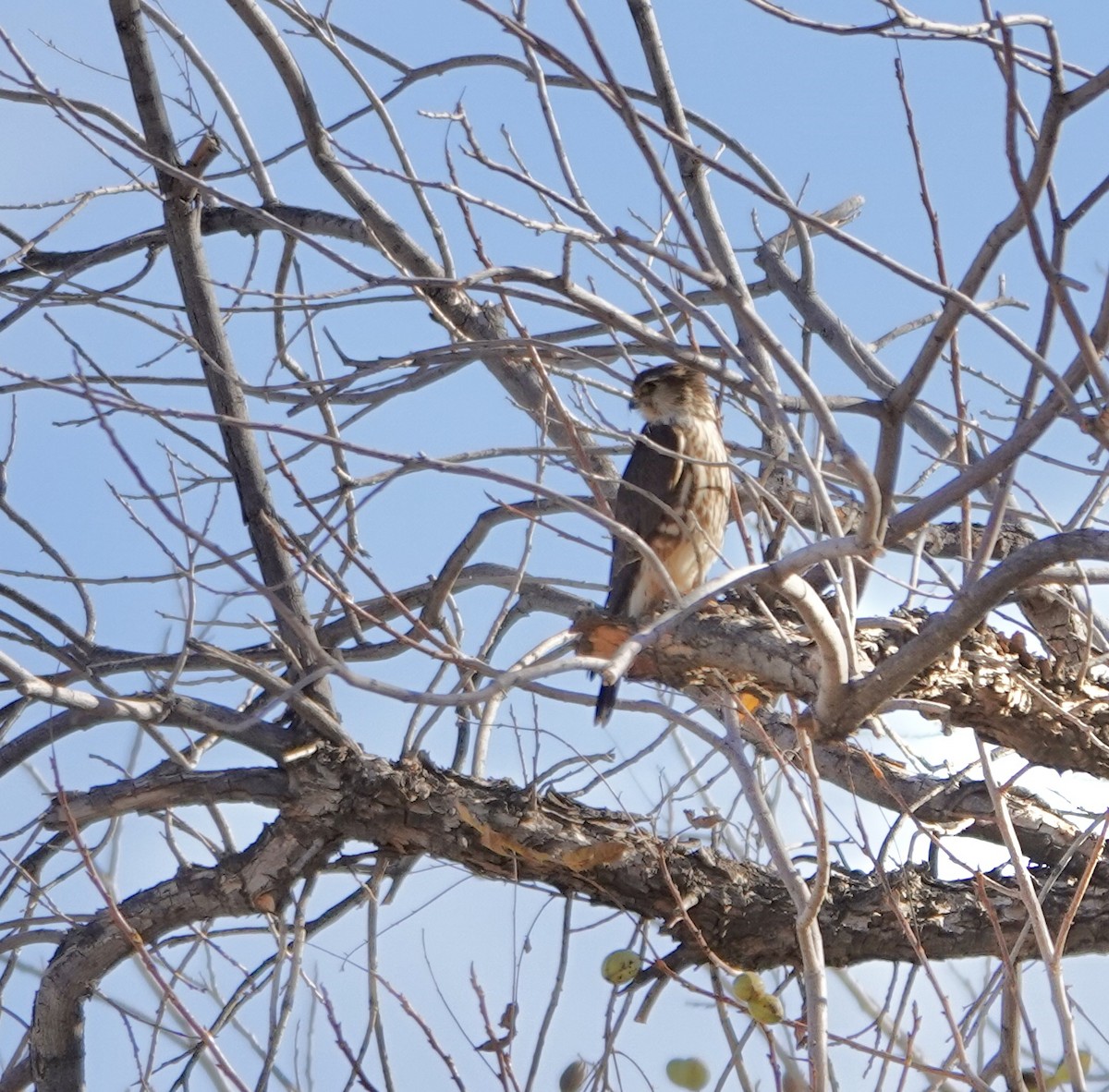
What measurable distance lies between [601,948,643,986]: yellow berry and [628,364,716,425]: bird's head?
288 centimetres

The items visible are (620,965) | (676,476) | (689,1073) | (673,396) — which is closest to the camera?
(689,1073)

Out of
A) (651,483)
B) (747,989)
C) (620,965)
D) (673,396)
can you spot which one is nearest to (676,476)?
(651,483)

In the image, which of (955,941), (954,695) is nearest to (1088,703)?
(954,695)

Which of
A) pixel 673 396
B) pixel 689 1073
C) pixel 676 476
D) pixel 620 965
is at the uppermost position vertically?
pixel 673 396

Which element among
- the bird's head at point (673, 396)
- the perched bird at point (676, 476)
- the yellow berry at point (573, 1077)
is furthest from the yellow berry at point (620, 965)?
the bird's head at point (673, 396)

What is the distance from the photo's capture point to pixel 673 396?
5645 millimetres

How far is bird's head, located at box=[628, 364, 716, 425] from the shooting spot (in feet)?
18.5

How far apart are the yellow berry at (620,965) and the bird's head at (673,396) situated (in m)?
2.88

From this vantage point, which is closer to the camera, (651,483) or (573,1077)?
(573,1077)

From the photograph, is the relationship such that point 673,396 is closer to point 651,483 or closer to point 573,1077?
point 651,483

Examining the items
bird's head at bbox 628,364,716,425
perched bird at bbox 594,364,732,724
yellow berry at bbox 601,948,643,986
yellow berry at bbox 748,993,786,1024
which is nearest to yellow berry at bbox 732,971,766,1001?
yellow berry at bbox 748,993,786,1024

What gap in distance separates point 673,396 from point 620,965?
9.71ft

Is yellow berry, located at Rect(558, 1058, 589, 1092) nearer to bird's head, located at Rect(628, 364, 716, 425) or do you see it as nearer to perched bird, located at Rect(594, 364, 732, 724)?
perched bird, located at Rect(594, 364, 732, 724)

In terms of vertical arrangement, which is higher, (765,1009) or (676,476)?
(676,476)
